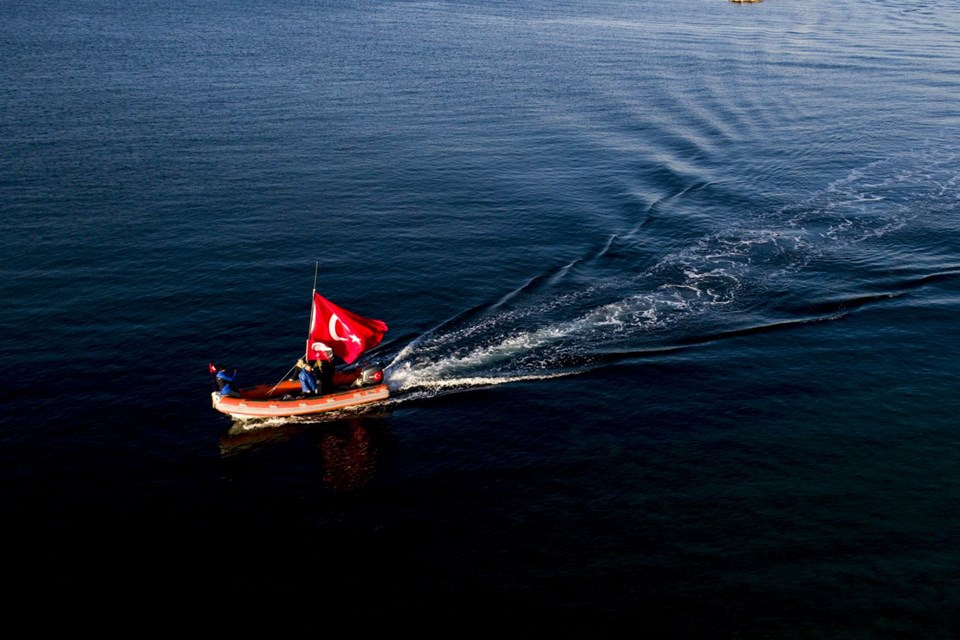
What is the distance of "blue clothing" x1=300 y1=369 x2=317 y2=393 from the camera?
53.5 m

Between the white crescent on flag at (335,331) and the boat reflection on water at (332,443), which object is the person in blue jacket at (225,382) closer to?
the boat reflection on water at (332,443)

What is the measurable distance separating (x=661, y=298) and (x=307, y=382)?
96.6 ft

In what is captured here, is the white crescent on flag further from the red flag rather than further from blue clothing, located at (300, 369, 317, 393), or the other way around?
blue clothing, located at (300, 369, 317, 393)

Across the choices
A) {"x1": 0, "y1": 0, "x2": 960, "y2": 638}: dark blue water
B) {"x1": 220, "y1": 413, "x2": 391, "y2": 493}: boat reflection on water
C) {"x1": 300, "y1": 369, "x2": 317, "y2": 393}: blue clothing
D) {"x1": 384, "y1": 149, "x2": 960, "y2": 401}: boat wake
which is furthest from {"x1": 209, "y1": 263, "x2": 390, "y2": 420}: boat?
{"x1": 384, "y1": 149, "x2": 960, "y2": 401}: boat wake

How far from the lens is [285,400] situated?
5272cm

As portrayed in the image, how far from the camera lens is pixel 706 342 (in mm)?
60281

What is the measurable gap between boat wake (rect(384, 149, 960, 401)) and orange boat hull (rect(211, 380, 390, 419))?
258cm

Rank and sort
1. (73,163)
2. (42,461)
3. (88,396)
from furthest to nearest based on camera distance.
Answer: (73,163) < (88,396) < (42,461)

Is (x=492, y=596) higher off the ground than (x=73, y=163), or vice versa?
(x=73, y=163)

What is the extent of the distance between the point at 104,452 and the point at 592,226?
4882 cm

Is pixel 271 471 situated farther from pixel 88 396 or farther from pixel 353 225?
pixel 353 225

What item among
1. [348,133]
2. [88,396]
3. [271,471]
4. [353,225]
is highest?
[348,133]


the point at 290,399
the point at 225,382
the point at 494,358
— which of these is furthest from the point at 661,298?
the point at 225,382

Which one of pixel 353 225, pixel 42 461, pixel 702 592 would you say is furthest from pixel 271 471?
pixel 353 225
